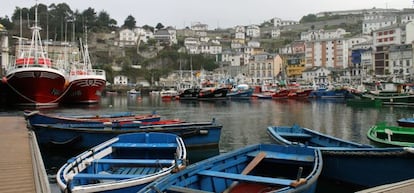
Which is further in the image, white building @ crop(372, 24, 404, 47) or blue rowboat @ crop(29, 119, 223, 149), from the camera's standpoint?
white building @ crop(372, 24, 404, 47)

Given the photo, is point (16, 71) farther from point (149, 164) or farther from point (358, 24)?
point (358, 24)

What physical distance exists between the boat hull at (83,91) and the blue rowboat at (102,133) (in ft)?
127

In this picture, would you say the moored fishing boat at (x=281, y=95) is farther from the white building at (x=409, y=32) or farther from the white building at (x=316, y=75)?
the white building at (x=409, y=32)

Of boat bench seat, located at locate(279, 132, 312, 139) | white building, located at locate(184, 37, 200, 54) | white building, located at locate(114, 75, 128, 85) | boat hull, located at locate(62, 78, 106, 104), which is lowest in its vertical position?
boat bench seat, located at locate(279, 132, 312, 139)

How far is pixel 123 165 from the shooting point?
38.0 feet

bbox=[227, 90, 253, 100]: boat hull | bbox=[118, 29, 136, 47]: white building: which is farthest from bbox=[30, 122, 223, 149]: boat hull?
bbox=[118, 29, 136, 47]: white building

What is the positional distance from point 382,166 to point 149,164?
6.35 m

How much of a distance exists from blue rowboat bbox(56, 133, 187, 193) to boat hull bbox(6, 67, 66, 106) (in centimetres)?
3531

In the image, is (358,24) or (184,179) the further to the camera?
(358,24)

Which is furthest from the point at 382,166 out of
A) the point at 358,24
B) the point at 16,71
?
the point at 358,24

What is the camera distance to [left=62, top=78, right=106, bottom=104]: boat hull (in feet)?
187

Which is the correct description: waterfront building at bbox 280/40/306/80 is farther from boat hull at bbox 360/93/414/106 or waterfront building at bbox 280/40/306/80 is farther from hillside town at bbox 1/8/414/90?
boat hull at bbox 360/93/414/106

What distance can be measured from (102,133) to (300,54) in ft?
406

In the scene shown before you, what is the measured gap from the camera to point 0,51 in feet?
240
